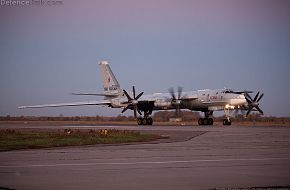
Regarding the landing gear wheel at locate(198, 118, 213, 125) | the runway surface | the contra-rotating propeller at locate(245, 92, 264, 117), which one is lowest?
the runway surface

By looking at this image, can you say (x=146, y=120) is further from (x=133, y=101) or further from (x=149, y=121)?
(x=133, y=101)

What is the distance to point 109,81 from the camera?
72.4 meters

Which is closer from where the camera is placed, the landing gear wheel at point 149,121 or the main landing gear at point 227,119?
the main landing gear at point 227,119

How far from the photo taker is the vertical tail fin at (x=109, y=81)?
71.4 meters

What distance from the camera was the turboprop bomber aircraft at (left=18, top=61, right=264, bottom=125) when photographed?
60000 millimetres

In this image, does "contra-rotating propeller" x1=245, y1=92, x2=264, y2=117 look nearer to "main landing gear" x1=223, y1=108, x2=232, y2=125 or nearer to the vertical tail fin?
"main landing gear" x1=223, y1=108, x2=232, y2=125

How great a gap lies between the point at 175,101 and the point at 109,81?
40.1 ft

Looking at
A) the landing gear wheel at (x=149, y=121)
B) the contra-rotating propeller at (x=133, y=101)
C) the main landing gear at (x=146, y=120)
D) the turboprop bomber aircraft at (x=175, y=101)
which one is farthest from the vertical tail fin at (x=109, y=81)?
the landing gear wheel at (x=149, y=121)

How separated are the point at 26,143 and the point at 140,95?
137 ft

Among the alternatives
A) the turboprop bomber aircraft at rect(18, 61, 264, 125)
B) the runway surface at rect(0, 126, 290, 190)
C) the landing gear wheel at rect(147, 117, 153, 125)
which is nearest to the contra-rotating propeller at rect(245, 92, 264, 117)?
the turboprop bomber aircraft at rect(18, 61, 264, 125)

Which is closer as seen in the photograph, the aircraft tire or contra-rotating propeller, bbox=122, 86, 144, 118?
contra-rotating propeller, bbox=122, 86, 144, 118

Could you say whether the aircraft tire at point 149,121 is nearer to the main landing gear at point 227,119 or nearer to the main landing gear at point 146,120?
the main landing gear at point 146,120

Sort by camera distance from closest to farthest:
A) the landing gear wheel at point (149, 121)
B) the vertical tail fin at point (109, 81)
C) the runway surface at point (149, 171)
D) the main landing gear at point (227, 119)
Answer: the runway surface at point (149, 171) < the main landing gear at point (227, 119) < the landing gear wheel at point (149, 121) < the vertical tail fin at point (109, 81)

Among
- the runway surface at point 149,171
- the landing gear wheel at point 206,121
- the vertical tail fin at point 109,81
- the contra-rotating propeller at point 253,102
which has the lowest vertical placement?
the runway surface at point 149,171
